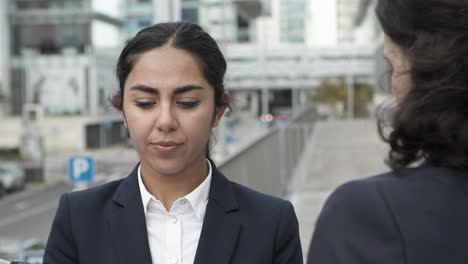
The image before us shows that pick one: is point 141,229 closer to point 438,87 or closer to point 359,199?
point 359,199

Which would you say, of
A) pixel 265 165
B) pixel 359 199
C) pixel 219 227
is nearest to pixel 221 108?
pixel 219 227

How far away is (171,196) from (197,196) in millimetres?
68

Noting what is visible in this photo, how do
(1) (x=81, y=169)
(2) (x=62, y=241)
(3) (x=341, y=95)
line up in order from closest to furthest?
(2) (x=62, y=241), (1) (x=81, y=169), (3) (x=341, y=95)

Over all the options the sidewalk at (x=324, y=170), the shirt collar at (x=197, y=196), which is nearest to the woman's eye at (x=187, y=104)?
the shirt collar at (x=197, y=196)

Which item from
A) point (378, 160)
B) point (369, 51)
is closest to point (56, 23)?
point (369, 51)

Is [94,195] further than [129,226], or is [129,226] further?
[94,195]

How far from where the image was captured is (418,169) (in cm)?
125

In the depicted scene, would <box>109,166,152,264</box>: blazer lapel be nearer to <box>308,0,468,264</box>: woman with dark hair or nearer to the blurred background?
the blurred background

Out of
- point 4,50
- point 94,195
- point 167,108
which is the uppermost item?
point 4,50

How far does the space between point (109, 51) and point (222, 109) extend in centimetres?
5388

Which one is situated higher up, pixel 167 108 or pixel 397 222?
pixel 167 108

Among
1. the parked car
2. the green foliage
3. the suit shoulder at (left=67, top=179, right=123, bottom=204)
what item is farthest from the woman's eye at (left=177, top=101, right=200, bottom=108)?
the green foliage

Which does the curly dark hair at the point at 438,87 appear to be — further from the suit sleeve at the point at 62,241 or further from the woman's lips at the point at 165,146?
the suit sleeve at the point at 62,241

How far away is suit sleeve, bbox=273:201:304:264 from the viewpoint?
1895mm
